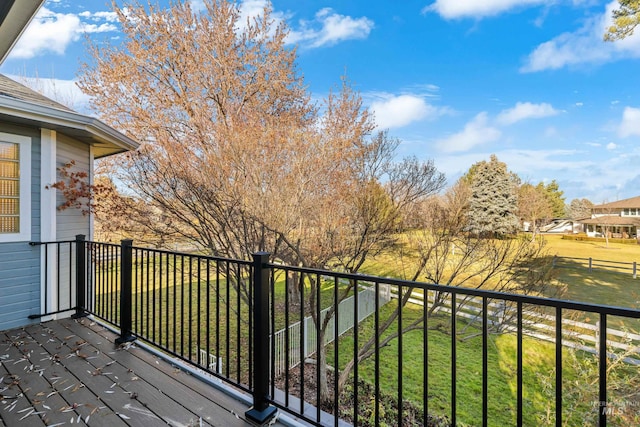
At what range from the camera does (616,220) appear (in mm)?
27484

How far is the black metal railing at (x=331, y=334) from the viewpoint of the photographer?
1.39 m

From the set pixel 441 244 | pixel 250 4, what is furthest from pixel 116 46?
pixel 441 244

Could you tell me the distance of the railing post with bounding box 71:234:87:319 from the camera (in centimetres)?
378

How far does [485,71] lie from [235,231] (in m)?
14.2

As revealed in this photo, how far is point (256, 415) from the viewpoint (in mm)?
1899

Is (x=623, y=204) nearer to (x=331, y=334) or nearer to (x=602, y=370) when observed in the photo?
(x=331, y=334)

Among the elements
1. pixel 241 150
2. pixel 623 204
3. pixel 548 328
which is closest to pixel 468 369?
pixel 548 328

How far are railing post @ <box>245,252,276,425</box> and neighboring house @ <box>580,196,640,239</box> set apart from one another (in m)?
32.9

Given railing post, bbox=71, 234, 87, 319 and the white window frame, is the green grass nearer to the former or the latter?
railing post, bbox=71, 234, 87, 319

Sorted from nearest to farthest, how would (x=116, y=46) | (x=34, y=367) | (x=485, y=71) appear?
(x=34, y=367)
(x=116, y=46)
(x=485, y=71)

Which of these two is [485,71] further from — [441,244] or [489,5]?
[441,244]

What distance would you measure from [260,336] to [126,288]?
5.98 feet

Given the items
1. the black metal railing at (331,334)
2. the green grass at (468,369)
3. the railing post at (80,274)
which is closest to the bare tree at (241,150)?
the black metal railing at (331,334)

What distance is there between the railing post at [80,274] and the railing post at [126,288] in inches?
49.9
